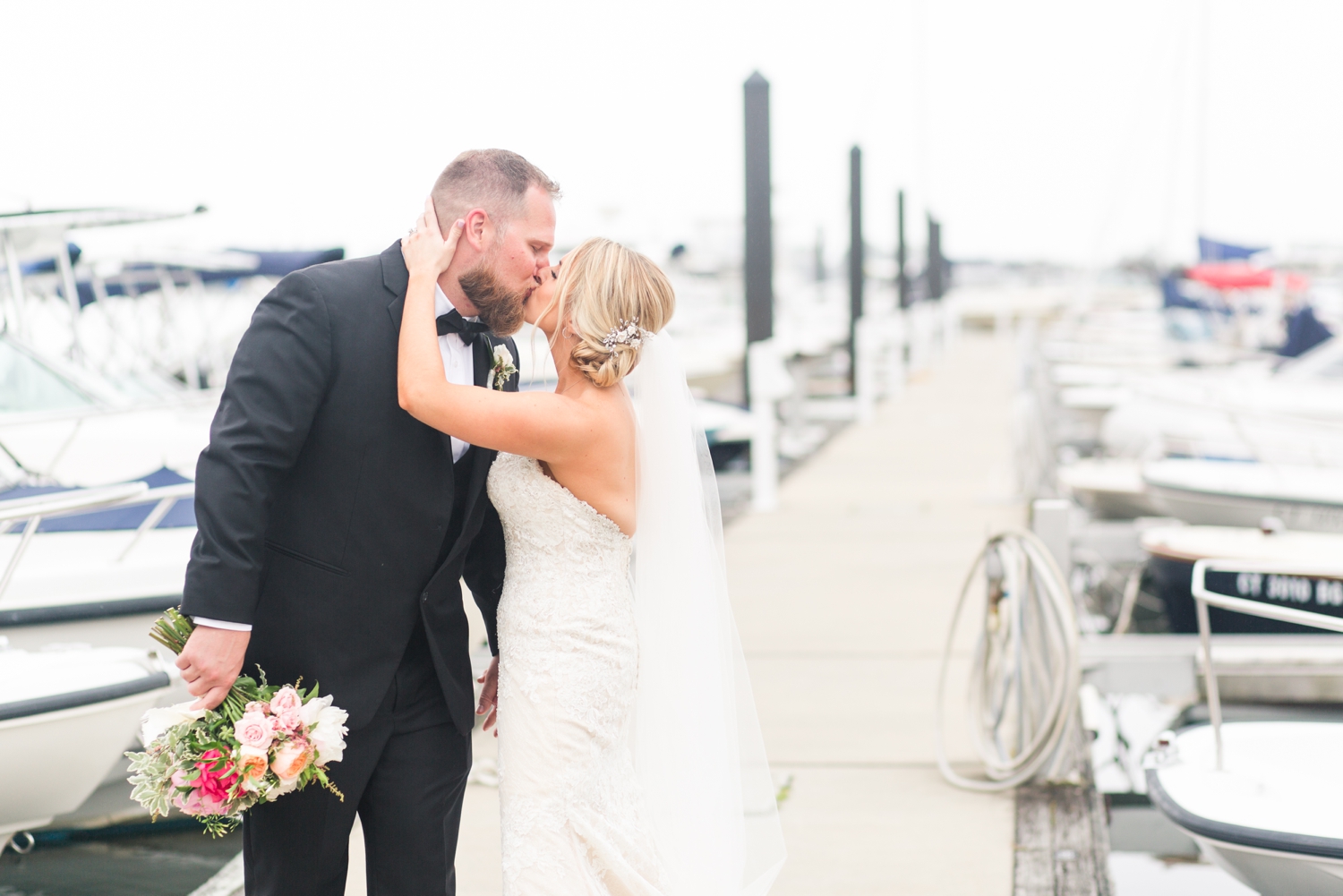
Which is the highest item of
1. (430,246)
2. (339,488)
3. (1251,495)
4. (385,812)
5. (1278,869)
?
(430,246)

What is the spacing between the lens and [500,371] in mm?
3035

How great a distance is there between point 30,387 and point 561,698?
17.6 ft

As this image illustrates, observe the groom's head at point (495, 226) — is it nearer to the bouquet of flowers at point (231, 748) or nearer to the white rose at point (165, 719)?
the bouquet of flowers at point (231, 748)

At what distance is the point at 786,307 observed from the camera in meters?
41.3

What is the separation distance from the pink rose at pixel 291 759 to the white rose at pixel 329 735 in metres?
0.02

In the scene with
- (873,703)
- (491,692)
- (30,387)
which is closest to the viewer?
(491,692)

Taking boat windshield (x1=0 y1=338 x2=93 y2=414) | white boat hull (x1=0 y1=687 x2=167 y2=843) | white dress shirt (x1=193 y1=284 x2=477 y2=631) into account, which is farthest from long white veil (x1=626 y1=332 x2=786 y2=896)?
boat windshield (x1=0 y1=338 x2=93 y2=414)

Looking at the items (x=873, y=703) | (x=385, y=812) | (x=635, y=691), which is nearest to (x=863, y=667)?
(x=873, y=703)

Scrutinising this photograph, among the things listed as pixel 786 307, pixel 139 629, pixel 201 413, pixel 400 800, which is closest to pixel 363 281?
pixel 400 800

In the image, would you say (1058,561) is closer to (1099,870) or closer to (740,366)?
(1099,870)

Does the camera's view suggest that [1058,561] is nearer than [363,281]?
No

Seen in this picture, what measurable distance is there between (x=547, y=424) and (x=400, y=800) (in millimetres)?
871

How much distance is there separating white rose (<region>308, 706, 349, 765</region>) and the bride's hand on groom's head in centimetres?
92

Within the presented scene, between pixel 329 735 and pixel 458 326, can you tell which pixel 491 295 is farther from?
pixel 329 735
